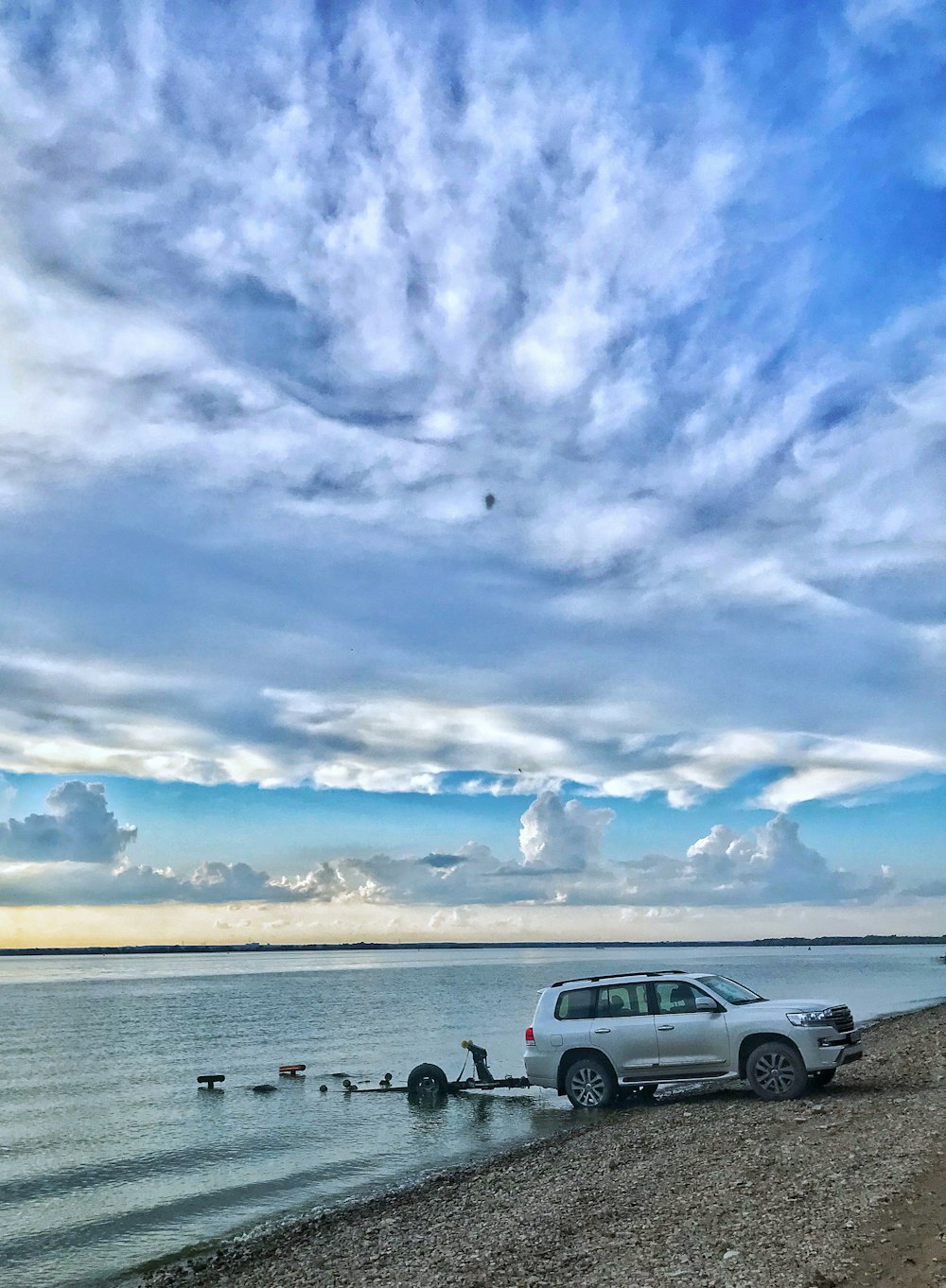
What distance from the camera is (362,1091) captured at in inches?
1063

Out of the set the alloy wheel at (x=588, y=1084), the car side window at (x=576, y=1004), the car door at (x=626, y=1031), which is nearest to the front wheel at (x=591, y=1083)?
the alloy wheel at (x=588, y=1084)

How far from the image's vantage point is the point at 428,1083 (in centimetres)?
2473

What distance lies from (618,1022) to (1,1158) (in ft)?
45.0

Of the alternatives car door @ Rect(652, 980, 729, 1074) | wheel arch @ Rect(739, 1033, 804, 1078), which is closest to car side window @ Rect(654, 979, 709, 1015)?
car door @ Rect(652, 980, 729, 1074)

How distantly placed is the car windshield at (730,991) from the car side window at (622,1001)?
1.08m

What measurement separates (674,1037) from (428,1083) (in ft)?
31.8

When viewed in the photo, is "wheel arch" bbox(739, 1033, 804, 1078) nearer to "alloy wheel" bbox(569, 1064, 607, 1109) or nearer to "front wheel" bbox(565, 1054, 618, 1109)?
"front wheel" bbox(565, 1054, 618, 1109)

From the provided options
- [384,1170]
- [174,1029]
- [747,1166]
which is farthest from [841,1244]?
[174,1029]

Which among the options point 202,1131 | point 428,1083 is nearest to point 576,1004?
point 428,1083

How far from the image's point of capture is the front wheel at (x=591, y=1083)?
1769cm

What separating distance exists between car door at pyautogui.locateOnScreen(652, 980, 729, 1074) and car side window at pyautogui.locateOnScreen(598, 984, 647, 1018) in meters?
0.31

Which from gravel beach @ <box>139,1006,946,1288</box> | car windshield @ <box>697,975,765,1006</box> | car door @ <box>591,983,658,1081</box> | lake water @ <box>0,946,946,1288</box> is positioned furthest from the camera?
car door @ <box>591,983,658,1081</box>

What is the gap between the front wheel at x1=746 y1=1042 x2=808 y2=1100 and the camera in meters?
16.5

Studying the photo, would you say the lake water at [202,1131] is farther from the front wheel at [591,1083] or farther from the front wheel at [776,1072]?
the front wheel at [776,1072]
